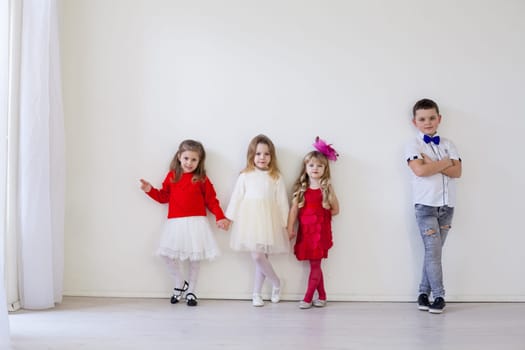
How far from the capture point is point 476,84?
3.23m

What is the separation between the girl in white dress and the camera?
3.01m

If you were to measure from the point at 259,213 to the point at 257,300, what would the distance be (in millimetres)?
499

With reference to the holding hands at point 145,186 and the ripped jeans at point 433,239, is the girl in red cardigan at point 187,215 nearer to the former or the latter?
the holding hands at point 145,186

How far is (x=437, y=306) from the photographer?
2883 mm

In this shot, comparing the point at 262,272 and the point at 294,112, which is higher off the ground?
the point at 294,112

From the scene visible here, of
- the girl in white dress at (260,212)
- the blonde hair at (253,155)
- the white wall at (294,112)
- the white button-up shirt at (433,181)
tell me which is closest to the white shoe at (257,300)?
the girl in white dress at (260,212)

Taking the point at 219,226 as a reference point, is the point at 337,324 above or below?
below

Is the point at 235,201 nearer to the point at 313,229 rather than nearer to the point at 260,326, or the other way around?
the point at 313,229

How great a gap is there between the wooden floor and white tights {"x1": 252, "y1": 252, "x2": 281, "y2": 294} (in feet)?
0.41

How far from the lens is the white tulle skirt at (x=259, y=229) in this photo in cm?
299

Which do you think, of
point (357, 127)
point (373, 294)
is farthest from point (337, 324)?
point (357, 127)

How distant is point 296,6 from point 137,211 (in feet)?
5.15

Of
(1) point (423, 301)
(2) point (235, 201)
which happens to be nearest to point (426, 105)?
(1) point (423, 301)

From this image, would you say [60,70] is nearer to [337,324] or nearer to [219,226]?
[219,226]
